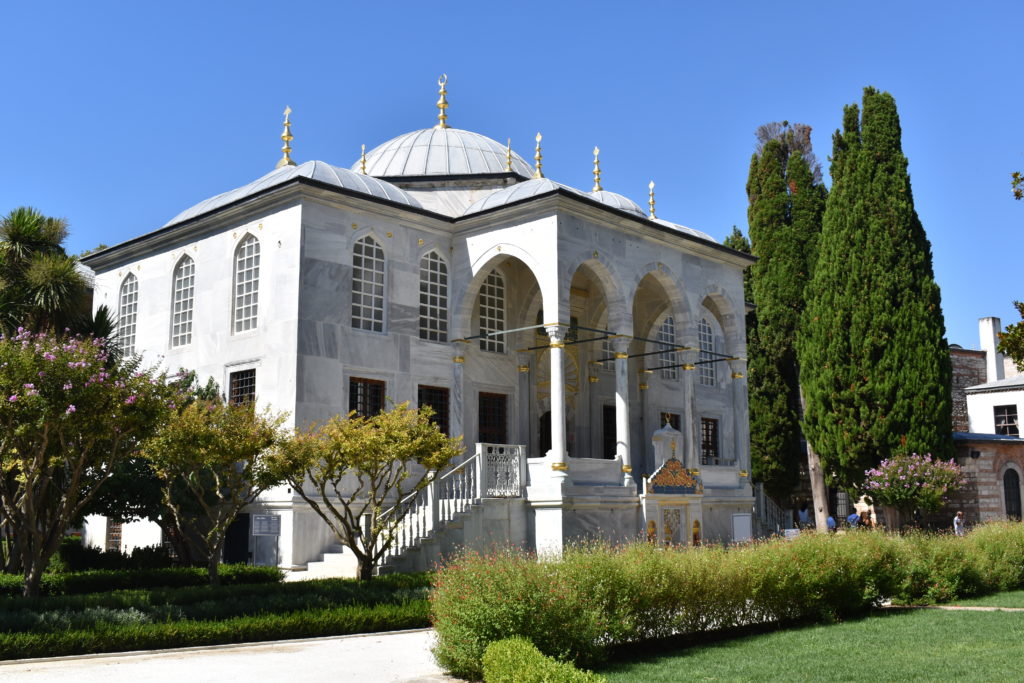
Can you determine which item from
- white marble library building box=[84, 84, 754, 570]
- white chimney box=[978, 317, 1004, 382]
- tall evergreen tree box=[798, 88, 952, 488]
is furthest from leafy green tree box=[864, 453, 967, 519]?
white chimney box=[978, 317, 1004, 382]

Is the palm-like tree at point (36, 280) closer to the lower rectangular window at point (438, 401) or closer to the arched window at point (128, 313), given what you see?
the arched window at point (128, 313)

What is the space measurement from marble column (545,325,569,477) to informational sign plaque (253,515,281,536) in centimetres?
550

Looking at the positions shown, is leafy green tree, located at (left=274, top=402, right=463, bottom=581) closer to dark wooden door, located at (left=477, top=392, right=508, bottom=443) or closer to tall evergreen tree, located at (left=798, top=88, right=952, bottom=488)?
dark wooden door, located at (left=477, top=392, right=508, bottom=443)

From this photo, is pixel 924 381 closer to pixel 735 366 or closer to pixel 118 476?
pixel 735 366

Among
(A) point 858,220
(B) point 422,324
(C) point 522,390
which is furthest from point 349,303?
(A) point 858,220

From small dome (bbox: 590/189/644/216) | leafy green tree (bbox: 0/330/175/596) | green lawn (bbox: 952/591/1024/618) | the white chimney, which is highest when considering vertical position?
small dome (bbox: 590/189/644/216)

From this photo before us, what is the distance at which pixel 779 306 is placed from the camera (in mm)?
35625

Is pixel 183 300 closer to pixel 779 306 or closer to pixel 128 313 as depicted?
pixel 128 313

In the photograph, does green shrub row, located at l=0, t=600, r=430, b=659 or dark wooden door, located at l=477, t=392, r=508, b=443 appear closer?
green shrub row, located at l=0, t=600, r=430, b=659

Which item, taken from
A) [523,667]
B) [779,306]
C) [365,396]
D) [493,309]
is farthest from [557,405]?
[779,306]

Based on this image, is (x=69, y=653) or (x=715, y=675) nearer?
(x=715, y=675)

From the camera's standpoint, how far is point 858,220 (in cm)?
2898

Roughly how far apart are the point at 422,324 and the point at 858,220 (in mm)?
14293

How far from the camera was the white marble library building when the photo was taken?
64.2ft
